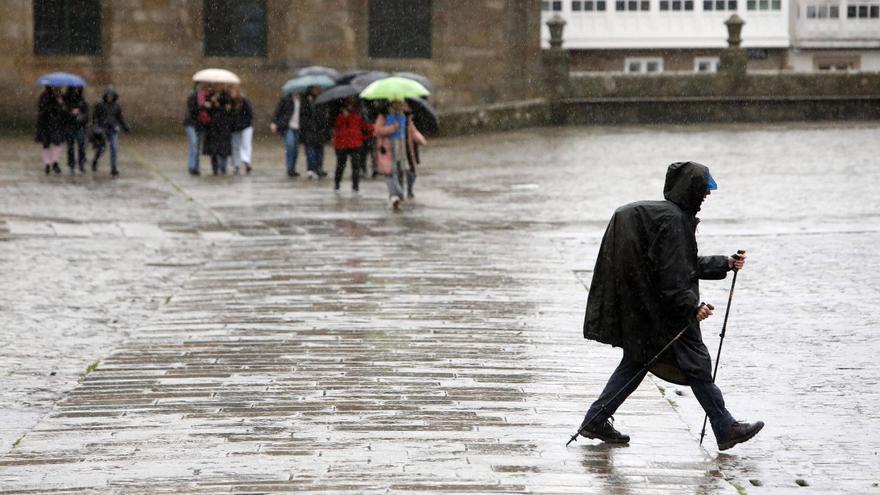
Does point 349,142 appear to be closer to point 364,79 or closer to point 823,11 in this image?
point 364,79

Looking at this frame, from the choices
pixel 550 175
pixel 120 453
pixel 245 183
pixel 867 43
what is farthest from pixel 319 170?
pixel 867 43

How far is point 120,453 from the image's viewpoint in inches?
320

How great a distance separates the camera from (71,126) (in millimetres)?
26047

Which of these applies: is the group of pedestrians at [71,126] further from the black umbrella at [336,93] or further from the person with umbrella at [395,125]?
the person with umbrella at [395,125]

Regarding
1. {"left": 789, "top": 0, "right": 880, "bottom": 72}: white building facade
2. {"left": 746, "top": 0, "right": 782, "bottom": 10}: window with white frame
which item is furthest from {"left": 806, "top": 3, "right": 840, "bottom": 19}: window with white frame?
{"left": 746, "top": 0, "right": 782, "bottom": 10}: window with white frame

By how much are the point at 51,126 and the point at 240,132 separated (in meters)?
3.04

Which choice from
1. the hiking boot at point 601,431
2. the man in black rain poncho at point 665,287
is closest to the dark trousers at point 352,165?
the hiking boot at point 601,431

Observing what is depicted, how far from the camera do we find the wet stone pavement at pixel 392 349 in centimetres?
789

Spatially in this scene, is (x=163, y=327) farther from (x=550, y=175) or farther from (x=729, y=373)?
(x=550, y=175)

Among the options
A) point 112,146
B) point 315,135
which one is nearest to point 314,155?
point 315,135

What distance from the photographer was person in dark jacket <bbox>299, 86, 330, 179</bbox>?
25812mm

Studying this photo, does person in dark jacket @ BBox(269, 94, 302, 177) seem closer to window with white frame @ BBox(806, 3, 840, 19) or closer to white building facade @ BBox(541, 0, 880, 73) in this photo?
white building facade @ BBox(541, 0, 880, 73)

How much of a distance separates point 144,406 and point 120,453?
3.67 feet

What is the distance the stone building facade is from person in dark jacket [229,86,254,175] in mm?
10097
